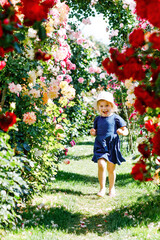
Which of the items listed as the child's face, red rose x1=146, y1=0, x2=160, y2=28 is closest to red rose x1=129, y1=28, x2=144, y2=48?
red rose x1=146, y1=0, x2=160, y2=28

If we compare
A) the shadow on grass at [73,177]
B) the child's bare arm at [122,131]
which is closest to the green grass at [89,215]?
the shadow on grass at [73,177]

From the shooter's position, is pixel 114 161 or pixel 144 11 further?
pixel 114 161

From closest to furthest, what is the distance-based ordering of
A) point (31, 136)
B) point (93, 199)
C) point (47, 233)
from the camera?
point (47, 233)
point (31, 136)
point (93, 199)

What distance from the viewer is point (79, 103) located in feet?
20.0

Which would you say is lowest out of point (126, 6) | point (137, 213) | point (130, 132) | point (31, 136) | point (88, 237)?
point (88, 237)

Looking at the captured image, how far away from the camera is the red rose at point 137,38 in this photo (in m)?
1.36

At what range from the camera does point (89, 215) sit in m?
3.17

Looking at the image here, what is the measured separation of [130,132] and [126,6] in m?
2.92

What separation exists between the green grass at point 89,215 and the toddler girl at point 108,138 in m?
0.31

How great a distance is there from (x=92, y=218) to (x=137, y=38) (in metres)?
2.19

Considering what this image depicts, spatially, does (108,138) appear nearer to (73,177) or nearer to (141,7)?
(73,177)

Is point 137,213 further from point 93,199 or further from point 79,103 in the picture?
point 79,103

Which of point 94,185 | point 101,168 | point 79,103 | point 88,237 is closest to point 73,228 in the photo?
point 88,237

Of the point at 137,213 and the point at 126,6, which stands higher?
the point at 126,6
